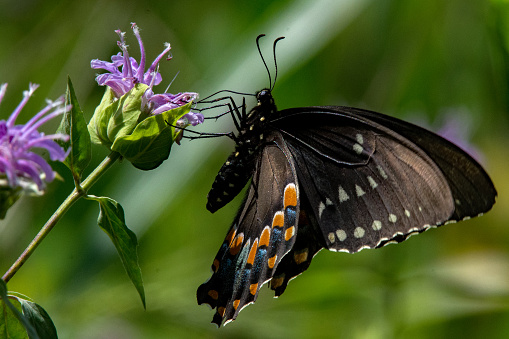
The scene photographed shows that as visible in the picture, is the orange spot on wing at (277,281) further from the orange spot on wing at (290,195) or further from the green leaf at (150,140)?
the green leaf at (150,140)

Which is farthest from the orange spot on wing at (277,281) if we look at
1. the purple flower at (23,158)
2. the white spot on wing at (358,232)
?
the purple flower at (23,158)

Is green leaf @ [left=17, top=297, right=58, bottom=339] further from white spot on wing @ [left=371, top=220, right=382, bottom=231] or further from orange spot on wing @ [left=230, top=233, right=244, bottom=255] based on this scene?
white spot on wing @ [left=371, top=220, right=382, bottom=231]

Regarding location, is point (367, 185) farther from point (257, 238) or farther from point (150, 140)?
point (150, 140)

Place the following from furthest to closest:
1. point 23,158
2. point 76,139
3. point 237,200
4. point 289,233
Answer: point 237,200, point 289,233, point 76,139, point 23,158

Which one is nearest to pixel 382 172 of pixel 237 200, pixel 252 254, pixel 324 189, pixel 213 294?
pixel 324 189

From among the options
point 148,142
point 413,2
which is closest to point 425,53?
point 413,2

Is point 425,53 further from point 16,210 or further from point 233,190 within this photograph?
point 16,210

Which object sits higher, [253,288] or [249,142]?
[249,142]
